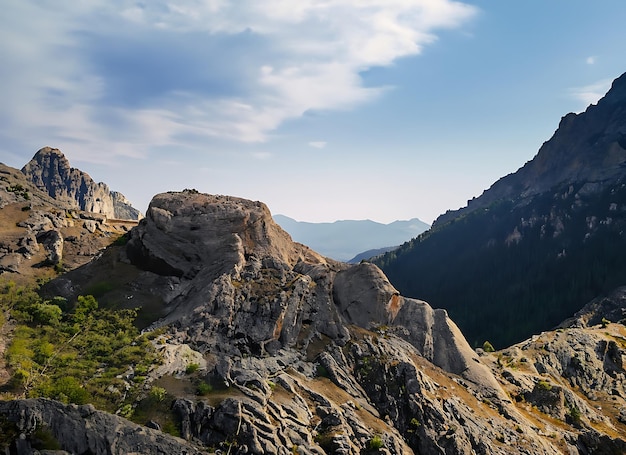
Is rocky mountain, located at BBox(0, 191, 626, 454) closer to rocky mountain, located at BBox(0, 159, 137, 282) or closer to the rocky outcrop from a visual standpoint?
the rocky outcrop

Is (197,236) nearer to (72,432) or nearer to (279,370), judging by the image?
(279,370)

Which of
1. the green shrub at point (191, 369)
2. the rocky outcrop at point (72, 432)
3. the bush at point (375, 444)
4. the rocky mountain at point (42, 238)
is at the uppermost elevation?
the rocky mountain at point (42, 238)

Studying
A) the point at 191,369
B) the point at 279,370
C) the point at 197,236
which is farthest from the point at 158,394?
the point at 197,236

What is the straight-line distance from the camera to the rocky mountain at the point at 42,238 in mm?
62844

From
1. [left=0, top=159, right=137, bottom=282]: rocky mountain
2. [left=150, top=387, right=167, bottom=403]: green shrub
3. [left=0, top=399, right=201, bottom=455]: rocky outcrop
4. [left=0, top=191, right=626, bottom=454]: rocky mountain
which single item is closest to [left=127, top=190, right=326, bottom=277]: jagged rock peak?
[left=0, top=191, right=626, bottom=454]: rocky mountain

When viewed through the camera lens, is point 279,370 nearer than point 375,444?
No

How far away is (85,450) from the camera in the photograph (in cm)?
2880

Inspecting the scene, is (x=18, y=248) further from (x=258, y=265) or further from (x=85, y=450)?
(x=85, y=450)

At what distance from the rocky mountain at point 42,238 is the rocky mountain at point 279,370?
8.43 metres

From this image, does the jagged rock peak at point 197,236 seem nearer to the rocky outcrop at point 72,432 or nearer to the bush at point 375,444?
the rocky outcrop at point 72,432

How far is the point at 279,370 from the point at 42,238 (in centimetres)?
5276

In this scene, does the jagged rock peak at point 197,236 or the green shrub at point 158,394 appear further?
the jagged rock peak at point 197,236

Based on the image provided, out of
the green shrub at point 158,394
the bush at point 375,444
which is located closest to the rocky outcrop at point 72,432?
the green shrub at point 158,394

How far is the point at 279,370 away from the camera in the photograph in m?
44.5
